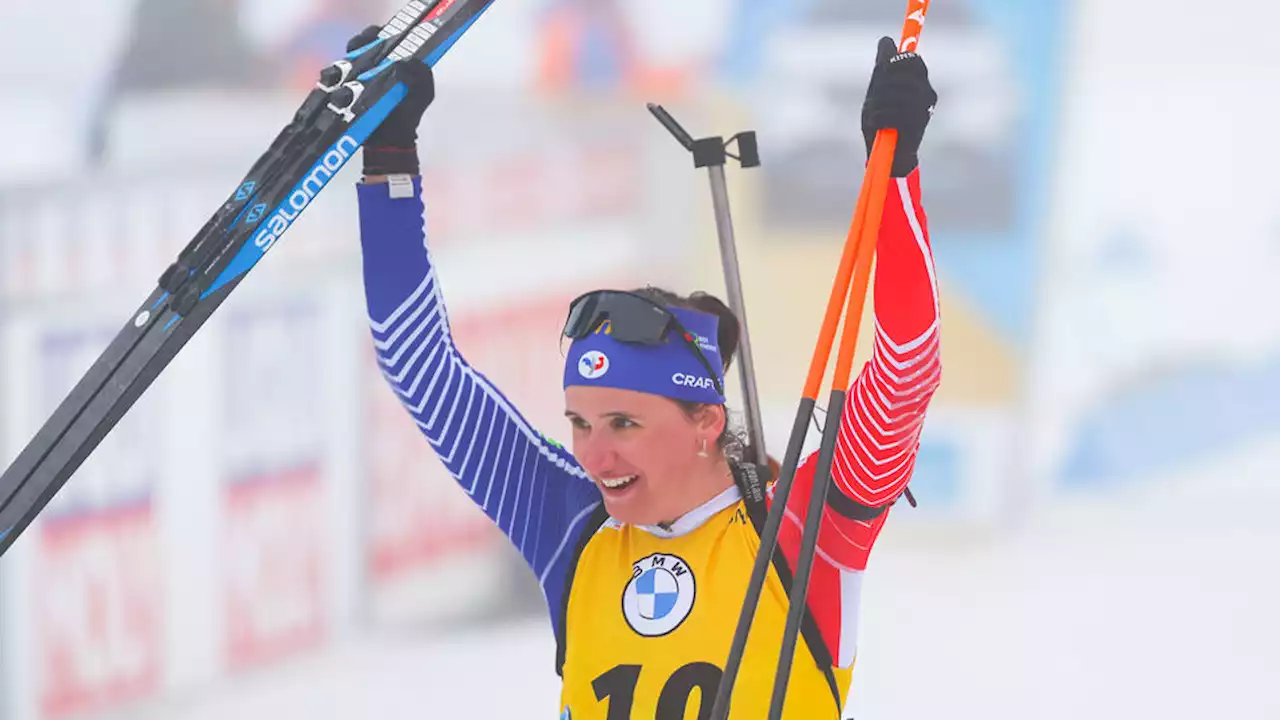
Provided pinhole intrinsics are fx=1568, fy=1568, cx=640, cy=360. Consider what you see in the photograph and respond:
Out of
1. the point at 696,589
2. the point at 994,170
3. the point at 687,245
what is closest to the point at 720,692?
the point at 696,589

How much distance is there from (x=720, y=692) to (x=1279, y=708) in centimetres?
286

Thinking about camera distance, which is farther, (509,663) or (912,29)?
(509,663)

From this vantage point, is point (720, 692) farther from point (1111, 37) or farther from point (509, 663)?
point (1111, 37)

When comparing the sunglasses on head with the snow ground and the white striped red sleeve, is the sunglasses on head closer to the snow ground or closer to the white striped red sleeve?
the white striped red sleeve

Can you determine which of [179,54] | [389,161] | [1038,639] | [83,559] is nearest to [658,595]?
[389,161]

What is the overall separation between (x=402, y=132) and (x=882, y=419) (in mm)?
668

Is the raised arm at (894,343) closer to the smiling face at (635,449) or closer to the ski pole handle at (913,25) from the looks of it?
the ski pole handle at (913,25)

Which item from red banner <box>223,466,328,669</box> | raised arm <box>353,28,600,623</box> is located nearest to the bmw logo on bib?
raised arm <box>353,28,600,623</box>

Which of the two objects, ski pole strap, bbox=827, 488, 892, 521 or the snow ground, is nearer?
ski pole strap, bbox=827, 488, 892, 521

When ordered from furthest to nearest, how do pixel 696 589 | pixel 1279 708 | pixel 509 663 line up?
pixel 509 663 < pixel 1279 708 < pixel 696 589

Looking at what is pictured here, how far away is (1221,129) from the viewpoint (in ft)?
15.2

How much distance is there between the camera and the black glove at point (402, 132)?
185 centimetres

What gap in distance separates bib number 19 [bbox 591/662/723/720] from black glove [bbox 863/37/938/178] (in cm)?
59

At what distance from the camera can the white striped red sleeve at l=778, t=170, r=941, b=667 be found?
63.3 inches
